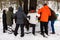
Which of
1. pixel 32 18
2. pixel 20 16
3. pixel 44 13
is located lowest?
pixel 32 18

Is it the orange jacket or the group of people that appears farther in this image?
the orange jacket

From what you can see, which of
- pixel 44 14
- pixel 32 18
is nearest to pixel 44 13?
pixel 44 14

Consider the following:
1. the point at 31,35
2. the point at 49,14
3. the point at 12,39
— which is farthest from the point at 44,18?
the point at 12,39

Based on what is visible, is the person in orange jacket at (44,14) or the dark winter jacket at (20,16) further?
the person in orange jacket at (44,14)

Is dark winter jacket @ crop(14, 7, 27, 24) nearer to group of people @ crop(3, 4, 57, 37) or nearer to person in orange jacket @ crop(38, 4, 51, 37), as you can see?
group of people @ crop(3, 4, 57, 37)

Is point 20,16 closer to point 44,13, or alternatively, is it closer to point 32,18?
point 32,18

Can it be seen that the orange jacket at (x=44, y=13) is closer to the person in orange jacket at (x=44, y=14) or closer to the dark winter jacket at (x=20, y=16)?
the person in orange jacket at (x=44, y=14)

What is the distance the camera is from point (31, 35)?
13.8m

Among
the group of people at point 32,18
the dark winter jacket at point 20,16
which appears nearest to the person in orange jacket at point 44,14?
the group of people at point 32,18

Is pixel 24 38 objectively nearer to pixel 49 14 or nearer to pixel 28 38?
pixel 28 38

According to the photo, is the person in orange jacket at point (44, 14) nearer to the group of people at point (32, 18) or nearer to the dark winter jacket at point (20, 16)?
the group of people at point (32, 18)

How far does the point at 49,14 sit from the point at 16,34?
2.22 meters

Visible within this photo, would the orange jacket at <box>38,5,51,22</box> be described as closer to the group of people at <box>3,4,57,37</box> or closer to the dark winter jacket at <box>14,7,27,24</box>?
the group of people at <box>3,4,57,37</box>

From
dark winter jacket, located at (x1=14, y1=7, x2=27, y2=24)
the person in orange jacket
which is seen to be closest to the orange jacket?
the person in orange jacket
